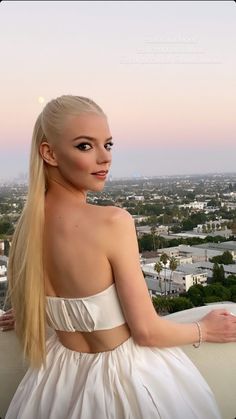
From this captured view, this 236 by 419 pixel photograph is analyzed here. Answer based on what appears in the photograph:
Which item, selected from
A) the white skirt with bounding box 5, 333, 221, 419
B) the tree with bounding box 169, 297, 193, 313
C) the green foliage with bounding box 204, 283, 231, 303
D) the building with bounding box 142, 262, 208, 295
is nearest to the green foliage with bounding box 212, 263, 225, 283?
the building with bounding box 142, 262, 208, 295

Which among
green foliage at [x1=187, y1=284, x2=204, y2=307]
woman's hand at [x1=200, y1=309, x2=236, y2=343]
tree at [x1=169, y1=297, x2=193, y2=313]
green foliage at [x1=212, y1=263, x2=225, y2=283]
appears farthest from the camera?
green foliage at [x1=212, y1=263, x2=225, y2=283]

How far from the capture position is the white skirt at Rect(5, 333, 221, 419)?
28.0 inches

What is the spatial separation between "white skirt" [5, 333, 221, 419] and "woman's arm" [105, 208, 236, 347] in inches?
1.5

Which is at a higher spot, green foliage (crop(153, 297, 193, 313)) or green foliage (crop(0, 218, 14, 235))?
green foliage (crop(0, 218, 14, 235))

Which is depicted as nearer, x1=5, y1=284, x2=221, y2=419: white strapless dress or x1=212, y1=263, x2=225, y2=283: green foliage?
x1=5, y1=284, x2=221, y2=419: white strapless dress

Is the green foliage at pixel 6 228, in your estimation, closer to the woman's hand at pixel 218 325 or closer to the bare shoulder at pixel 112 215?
the bare shoulder at pixel 112 215

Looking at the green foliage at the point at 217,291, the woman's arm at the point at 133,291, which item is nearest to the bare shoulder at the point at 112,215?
the woman's arm at the point at 133,291

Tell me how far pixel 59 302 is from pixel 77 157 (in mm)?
239

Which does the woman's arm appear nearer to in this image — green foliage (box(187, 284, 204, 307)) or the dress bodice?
the dress bodice

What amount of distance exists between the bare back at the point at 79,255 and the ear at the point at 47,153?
61 mm

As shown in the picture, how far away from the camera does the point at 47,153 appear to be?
75 cm

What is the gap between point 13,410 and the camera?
825 mm

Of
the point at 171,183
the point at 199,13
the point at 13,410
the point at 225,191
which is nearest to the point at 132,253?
the point at 13,410

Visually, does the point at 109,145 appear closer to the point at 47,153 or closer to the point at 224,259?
the point at 47,153
